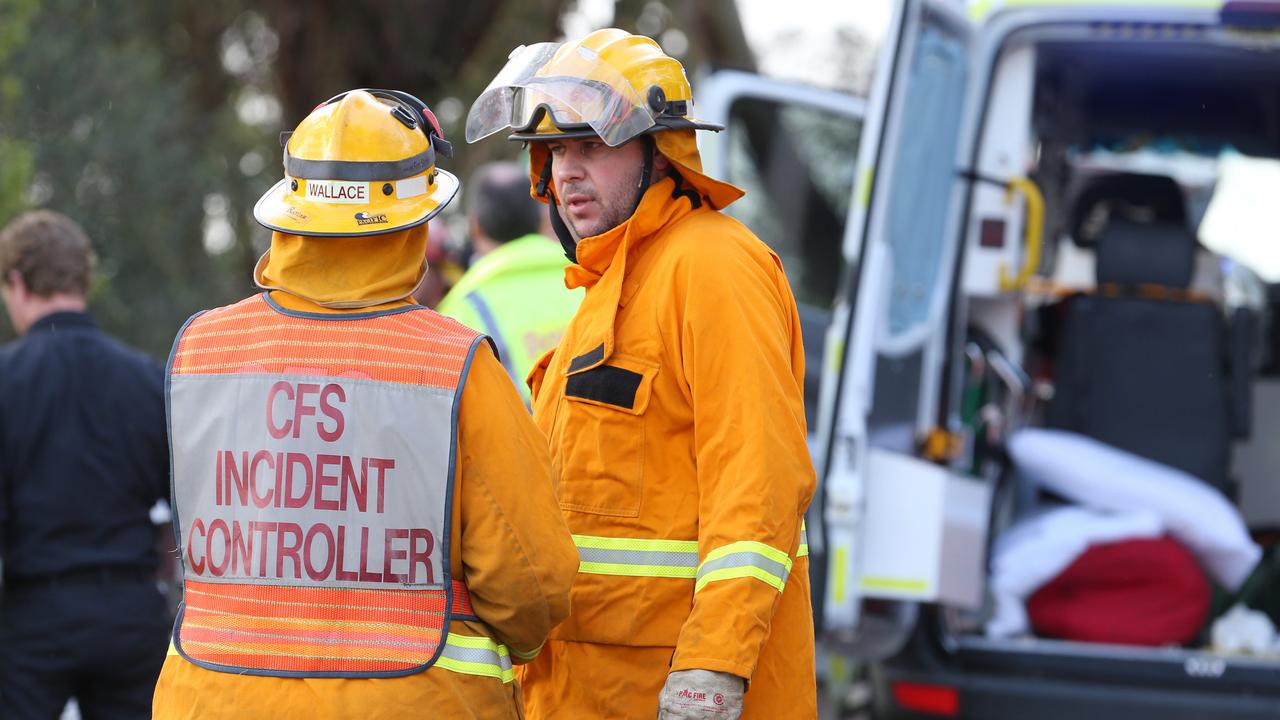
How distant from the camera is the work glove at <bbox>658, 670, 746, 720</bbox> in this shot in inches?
92.0

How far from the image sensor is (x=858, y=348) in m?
4.28

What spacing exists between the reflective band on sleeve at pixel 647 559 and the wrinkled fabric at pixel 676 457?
0.01 meters

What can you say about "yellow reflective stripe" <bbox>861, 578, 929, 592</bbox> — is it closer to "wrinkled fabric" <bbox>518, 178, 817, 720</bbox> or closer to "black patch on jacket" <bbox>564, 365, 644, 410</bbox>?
"wrinkled fabric" <bbox>518, 178, 817, 720</bbox>

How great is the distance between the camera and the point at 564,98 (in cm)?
261

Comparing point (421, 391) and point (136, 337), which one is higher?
point (421, 391)

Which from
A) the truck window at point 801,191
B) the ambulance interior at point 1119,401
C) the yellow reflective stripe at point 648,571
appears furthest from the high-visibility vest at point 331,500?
the truck window at point 801,191

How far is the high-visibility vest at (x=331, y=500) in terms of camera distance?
7.43 feet

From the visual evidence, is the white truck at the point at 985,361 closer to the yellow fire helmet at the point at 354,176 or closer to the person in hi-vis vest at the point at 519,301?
the person in hi-vis vest at the point at 519,301

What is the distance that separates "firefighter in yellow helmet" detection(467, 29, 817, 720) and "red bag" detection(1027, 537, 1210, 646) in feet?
7.67

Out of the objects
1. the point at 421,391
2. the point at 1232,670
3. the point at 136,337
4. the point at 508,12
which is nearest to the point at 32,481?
the point at 421,391

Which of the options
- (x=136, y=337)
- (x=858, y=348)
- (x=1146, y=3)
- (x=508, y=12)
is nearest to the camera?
(x=858, y=348)

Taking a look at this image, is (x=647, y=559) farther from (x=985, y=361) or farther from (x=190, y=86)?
(x=190, y=86)

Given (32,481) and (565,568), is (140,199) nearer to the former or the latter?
(32,481)

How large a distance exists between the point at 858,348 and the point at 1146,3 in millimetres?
1428
